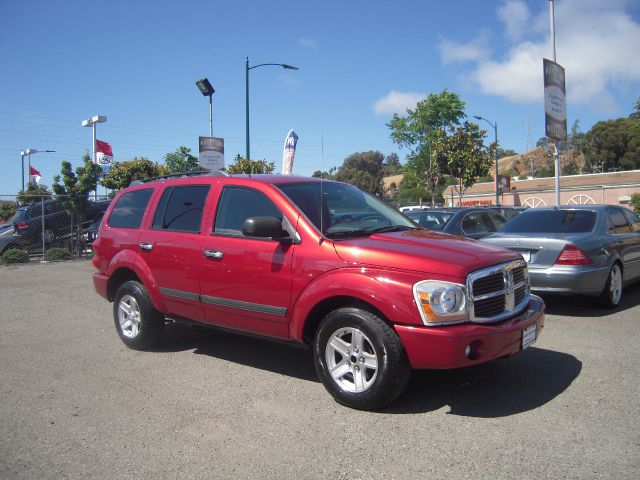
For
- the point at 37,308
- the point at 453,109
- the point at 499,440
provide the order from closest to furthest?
the point at 499,440 < the point at 37,308 < the point at 453,109

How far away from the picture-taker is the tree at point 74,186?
16.6 meters

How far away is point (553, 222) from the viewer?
25.8 ft

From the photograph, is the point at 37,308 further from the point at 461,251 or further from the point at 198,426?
the point at 461,251

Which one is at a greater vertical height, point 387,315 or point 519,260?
point 519,260

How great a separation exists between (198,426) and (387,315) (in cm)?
157

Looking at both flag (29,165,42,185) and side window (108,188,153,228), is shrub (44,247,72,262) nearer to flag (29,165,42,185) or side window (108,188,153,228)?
side window (108,188,153,228)

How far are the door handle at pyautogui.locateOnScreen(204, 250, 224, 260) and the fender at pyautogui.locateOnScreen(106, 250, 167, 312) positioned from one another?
3.02ft

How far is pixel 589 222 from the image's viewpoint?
765 cm

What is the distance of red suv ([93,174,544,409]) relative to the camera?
148 inches

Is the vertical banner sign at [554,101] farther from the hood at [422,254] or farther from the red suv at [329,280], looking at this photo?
the hood at [422,254]

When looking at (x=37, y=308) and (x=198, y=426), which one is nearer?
(x=198, y=426)

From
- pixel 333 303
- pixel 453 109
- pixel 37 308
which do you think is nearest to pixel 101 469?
pixel 333 303

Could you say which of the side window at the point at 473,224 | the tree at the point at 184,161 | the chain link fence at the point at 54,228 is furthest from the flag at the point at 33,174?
the side window at the point at 473,224

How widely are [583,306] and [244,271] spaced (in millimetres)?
5510
